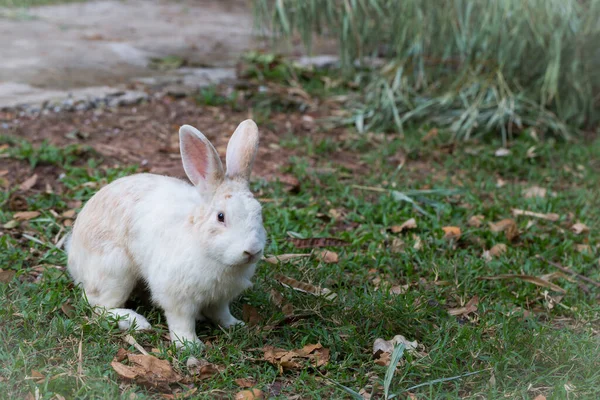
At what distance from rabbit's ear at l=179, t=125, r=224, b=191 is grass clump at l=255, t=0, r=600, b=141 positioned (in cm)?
321

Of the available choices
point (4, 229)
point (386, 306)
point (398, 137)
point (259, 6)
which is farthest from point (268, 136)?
point (386, 306)

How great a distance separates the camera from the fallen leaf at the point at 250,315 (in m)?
→ 3.08

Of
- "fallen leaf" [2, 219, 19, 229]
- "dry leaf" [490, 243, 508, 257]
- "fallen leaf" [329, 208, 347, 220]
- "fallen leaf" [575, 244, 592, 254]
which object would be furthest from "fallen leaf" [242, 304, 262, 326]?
"fallen leaf" [575, 244, 592, 254]

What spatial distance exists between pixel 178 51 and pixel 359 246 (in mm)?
4346

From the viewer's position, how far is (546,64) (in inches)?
245

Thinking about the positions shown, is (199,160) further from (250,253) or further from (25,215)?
(25,215)

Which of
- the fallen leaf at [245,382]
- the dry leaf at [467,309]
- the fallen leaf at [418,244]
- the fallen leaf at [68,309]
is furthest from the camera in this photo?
the fallen leaf at [418,244]

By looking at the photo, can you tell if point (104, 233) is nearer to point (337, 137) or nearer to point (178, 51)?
point (337, 137)

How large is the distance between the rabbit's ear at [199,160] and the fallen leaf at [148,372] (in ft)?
2.25

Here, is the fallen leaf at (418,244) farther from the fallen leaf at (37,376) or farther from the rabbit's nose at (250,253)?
the fallen leaf at (37,376)

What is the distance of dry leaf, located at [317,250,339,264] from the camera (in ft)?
12.3

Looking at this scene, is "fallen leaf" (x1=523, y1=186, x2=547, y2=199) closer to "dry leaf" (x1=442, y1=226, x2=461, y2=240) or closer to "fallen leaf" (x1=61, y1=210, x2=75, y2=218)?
"dry leaf" (x1=442, y1=226, x2=461, y2=240)

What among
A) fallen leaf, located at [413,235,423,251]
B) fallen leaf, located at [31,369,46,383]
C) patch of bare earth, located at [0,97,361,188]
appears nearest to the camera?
fallen leaf, located at [31,369,46,383]

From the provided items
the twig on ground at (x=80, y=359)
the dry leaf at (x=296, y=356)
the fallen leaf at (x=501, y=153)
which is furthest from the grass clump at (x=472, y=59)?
the twig on ground at (x=80, y=359)
